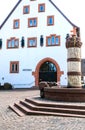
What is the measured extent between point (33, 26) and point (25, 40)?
6.89 ft

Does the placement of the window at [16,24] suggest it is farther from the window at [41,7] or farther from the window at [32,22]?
the window at [41,7]

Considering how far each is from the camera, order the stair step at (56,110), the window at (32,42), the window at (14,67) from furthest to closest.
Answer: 1. the window at (14,67)
2. the window at (32,42)
3. the stair step at (56,110)

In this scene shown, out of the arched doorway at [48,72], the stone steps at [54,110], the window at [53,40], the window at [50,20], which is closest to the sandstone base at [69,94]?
the stone steps at [54,110]

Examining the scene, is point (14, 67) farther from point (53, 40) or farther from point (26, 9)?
point (26, 9)

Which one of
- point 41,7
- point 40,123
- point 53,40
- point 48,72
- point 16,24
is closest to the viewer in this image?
point 40,123

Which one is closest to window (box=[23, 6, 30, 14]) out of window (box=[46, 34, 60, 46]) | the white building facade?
the white building facade

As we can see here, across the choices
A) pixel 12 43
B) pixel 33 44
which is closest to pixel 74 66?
pixel 33 44

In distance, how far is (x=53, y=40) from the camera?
3450 centimetres

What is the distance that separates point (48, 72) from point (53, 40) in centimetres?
405

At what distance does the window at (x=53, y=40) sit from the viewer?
34.3 m

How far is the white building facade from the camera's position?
34.2m

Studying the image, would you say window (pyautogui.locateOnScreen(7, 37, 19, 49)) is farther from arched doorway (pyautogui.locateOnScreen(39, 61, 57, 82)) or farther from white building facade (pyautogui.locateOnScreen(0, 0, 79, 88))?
arched doorway (pyautogui.locateOnScreen(39, 61, 57, 82))

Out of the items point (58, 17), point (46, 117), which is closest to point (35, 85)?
point (58, 17)

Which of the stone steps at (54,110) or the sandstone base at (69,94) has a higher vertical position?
the sandstone base at (69,94)
